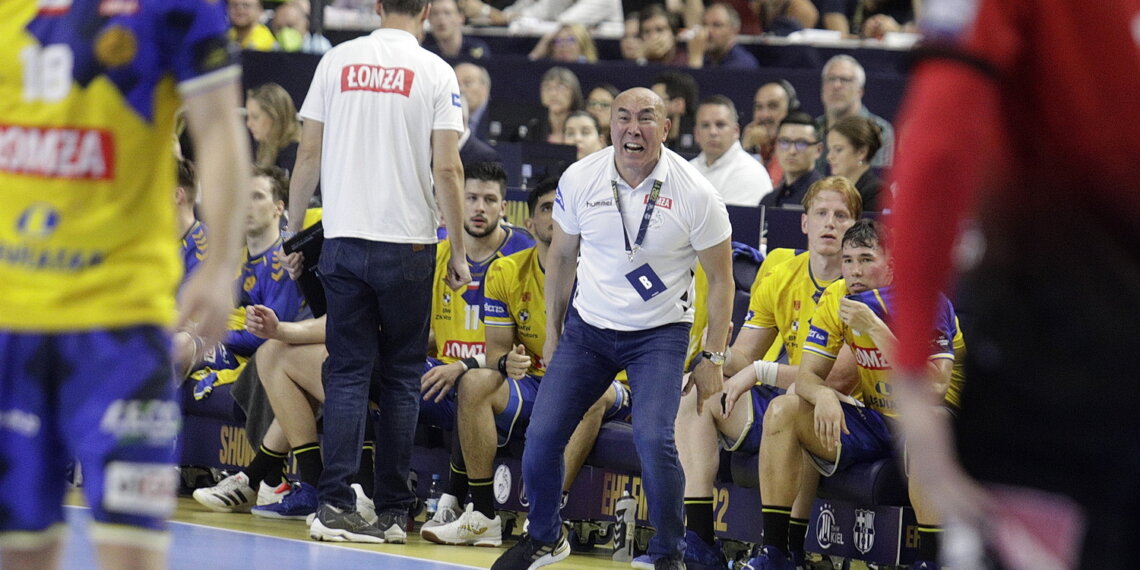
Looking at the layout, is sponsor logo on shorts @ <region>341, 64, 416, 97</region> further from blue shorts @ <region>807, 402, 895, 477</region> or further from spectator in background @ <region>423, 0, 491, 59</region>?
spectator in background @ <region>423, 0, 491, 59</region>

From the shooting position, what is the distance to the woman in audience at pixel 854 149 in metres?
8.18

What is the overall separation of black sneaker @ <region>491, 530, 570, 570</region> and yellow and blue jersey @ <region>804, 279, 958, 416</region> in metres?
1.44

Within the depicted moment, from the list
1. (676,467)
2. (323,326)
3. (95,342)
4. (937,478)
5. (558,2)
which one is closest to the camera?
(937,478)

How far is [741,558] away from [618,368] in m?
1.38

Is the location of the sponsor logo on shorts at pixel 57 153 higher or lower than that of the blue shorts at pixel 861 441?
higher

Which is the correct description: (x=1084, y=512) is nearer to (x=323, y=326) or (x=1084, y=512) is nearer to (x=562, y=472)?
(x=562, y=472)

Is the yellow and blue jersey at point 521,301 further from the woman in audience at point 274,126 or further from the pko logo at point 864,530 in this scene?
the woman in audience at point 274,126

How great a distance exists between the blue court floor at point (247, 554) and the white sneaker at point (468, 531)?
479 millimetres

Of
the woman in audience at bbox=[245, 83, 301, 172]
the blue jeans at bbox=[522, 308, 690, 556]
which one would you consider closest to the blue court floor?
the blue jeans at bbox=[522, 308, 690, 556]

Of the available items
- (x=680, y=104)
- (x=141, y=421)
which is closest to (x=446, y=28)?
(x=680, y=104)

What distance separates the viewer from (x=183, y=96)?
2.94 metres

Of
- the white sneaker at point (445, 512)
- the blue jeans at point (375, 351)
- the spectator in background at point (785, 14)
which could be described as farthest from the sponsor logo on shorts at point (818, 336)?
the spectator in background at point (785, 14)

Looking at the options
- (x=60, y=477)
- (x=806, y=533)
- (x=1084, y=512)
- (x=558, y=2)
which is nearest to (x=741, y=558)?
(x=806, y=533)

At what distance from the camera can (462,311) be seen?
26.5 feet
